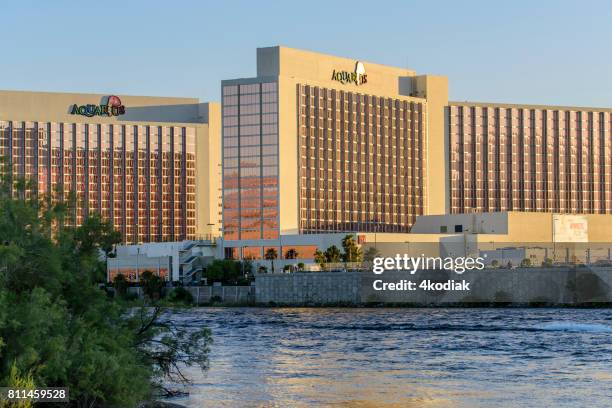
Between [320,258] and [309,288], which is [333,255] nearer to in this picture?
[320,258]

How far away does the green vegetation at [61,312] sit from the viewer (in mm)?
31375

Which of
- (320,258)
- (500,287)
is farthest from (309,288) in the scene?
(500,287)

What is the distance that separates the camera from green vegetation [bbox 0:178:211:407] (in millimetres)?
31375

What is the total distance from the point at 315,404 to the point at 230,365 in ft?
58.2

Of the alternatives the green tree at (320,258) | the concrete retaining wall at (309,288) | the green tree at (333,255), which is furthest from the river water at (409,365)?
the green tree at (333,255)

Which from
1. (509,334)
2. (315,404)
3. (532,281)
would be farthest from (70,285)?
(532,281)

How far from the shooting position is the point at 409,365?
6362 cm

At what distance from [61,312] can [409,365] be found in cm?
3342

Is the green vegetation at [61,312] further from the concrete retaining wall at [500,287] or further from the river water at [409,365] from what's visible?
the concrete retaining wall at [500,287]

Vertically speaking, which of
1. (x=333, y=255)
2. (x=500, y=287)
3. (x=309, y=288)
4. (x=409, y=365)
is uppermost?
(x=333, y=255)

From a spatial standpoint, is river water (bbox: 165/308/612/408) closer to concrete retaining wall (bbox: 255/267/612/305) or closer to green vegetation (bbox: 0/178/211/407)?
green vegetation (bbox: 0/178/211/407)

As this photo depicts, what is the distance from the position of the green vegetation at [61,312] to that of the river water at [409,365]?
9631mm

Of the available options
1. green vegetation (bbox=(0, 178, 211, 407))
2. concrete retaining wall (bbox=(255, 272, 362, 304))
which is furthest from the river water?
concrete retaining wall (bbox=(255, 272, 362, 304))

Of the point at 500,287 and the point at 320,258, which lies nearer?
the point at 500,287
